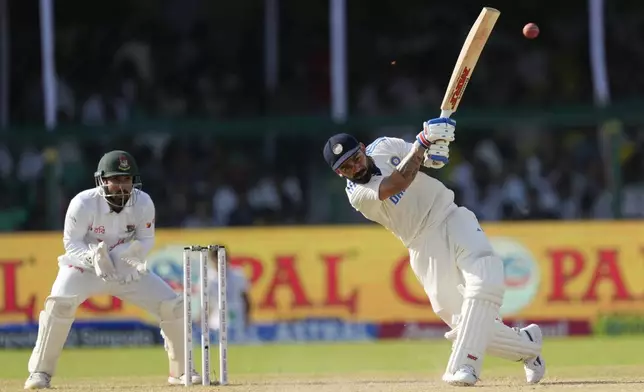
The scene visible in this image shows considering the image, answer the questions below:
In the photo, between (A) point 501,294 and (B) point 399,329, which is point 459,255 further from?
(B) point 399,329

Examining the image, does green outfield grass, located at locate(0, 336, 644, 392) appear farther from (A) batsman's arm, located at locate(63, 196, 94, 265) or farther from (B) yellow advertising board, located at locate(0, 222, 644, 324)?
(A) batsman's arm, located at locate(63, 196, 94, 265)

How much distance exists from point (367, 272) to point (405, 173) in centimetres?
578

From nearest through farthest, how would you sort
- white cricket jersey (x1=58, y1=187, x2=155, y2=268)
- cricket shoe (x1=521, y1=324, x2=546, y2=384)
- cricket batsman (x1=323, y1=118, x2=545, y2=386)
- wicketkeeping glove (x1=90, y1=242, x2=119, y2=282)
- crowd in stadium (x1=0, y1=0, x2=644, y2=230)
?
1. cricket batsman (x1=323, y1=118, x2=545, y2=386)
2. cricket shoe (x1=521, y1=324, x2=546, y2=384)
3. wicketkeeping glove (x1=90, y1=242, x2=119, y2=282)
4. white cricket jersey (x1=58, y1=187, x2=155, y2=268)
5. crowd in stadium (x1=0, y1=0, x2=644, y2=230)

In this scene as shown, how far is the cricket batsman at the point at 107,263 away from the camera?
8.56 m

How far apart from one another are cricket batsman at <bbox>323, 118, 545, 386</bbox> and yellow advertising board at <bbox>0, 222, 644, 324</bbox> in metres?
4.95

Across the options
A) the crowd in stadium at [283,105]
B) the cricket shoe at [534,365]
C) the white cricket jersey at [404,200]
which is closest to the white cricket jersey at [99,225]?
the white cricket jersey at [404,200]

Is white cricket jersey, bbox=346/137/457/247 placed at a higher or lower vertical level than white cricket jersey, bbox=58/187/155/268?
higher

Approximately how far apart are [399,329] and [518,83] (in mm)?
4716

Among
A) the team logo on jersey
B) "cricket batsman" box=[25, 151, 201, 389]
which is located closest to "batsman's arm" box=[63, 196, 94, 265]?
"cricket batsman" box=[25, 151, 201, 389]

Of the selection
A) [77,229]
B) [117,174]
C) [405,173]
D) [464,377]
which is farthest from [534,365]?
[77,229]

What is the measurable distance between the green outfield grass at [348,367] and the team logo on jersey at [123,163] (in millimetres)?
1448

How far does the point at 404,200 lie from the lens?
7844 millimetres

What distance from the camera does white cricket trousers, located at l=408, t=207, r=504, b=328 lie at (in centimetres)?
775

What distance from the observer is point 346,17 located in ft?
54.4
